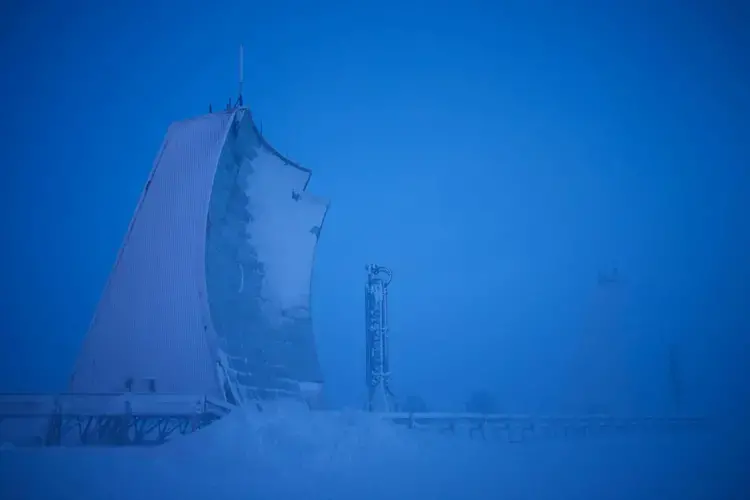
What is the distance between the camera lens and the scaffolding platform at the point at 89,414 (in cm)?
1700

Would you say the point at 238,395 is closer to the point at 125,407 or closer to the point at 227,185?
the point at 125,407

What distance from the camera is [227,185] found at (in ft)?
79.6

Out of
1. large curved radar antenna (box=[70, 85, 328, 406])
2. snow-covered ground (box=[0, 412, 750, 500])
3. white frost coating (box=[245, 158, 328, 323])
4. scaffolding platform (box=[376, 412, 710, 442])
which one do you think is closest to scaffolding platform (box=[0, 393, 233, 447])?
snow-covered ground (box=[0, 412, 750, 500])

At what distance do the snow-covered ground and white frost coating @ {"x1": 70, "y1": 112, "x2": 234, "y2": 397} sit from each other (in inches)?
181

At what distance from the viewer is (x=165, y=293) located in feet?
74.2

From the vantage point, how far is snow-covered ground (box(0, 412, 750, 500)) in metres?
13.0

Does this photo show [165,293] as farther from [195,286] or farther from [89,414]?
[89,414]

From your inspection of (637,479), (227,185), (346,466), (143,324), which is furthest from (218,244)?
(637,479)

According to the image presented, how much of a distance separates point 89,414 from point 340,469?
7.78 meters

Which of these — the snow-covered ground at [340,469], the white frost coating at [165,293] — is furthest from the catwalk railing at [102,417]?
the white frost coating at [165,293]

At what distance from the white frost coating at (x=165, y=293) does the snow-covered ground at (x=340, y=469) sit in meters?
4.59

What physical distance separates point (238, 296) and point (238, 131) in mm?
6679

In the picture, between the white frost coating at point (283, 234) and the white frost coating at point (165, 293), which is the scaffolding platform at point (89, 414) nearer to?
the white frost coating at point (165, 293)

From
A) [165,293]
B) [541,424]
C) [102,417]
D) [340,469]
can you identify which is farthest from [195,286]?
[541,424]
